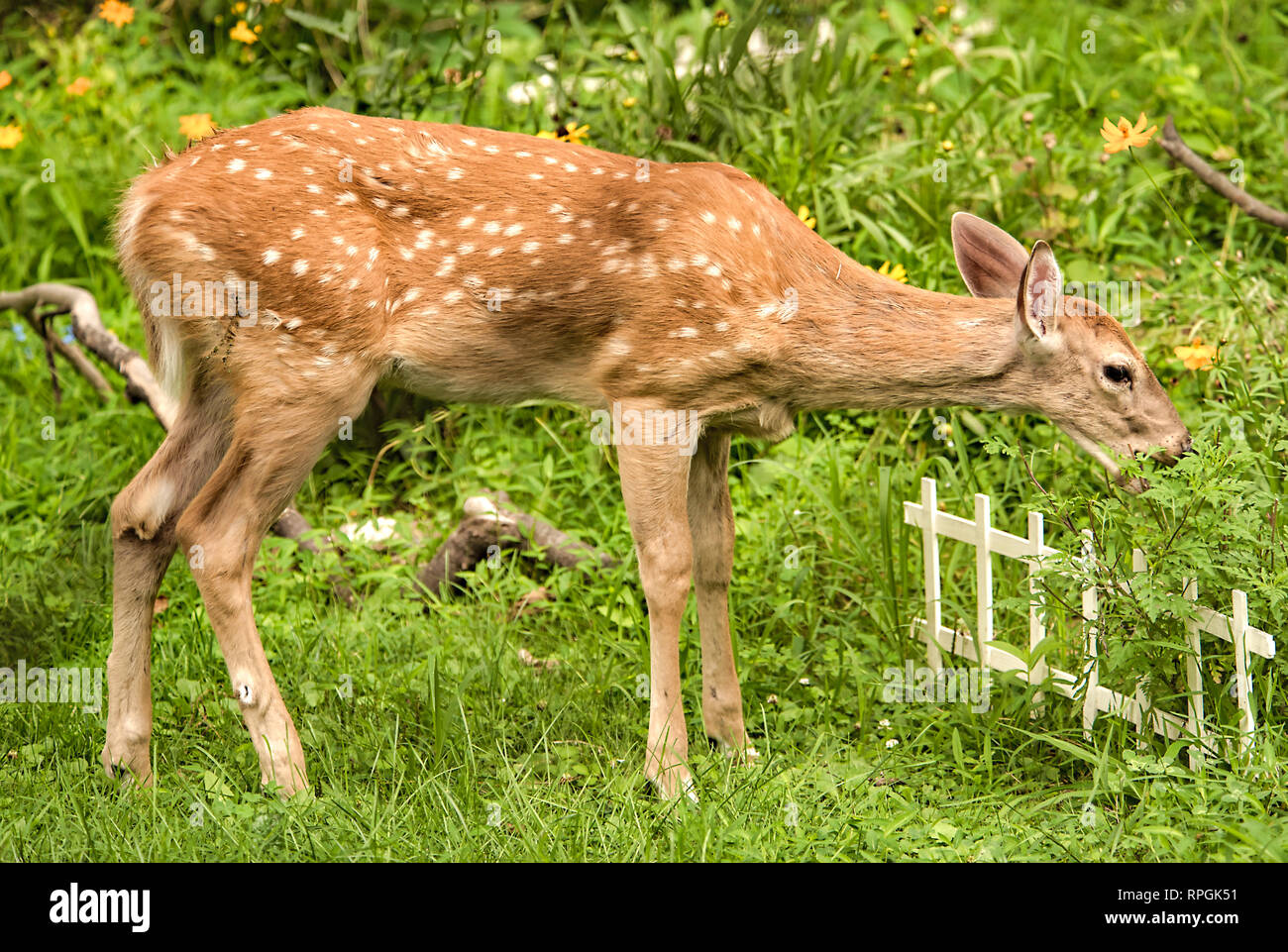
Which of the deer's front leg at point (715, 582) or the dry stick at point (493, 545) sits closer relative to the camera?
the deer's front leg at point (715, 582)

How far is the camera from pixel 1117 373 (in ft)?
13.7

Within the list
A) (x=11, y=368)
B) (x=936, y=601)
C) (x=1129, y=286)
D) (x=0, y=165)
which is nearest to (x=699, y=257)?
(x=936, y=601)

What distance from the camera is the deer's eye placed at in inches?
164

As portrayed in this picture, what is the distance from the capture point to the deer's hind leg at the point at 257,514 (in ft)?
13.6

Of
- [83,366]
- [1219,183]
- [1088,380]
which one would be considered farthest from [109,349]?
[1219,183]

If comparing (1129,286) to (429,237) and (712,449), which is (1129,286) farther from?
(429,237)

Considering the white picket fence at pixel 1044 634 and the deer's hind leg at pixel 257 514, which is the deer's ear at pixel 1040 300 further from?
the deer's hind leg at pixel 257 514

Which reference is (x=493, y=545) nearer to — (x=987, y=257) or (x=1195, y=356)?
(x=987, y=257)

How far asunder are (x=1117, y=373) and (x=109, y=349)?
12.8 feet

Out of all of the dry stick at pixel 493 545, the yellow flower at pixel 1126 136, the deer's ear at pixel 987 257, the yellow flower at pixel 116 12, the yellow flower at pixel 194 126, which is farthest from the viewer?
the yellow flower at pixel 116 12

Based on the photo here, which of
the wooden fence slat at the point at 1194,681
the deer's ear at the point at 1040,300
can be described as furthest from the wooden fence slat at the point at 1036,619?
the deer's ear at the point at 1040,300

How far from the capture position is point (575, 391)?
4.38m

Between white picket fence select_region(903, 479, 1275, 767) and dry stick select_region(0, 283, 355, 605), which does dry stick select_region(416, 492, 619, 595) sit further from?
white picket fence select_region(903, 479, 1275, 767)

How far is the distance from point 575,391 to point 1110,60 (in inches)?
207
